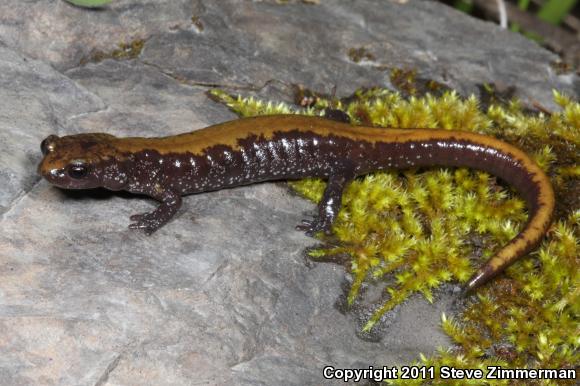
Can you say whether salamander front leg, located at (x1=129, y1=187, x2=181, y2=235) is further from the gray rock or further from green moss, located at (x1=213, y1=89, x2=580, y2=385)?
green moss, located at (x1=213, y1=89, x2=580, y2=385)

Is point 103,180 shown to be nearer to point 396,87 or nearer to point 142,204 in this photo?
point 142,204

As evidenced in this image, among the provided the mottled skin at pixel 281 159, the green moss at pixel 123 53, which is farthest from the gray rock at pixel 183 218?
the mottled skin at pixel 281 159

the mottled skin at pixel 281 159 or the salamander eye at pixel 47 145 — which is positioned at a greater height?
the salamander eye at pixel 47 145

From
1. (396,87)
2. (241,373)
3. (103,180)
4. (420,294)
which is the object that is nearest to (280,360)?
(241,373)

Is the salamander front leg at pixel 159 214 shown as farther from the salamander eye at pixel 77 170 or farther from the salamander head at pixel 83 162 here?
the salamander eye at pixel 77 170

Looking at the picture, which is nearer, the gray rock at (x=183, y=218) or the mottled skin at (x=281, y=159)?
the gray rock at (x=183, y=218)
